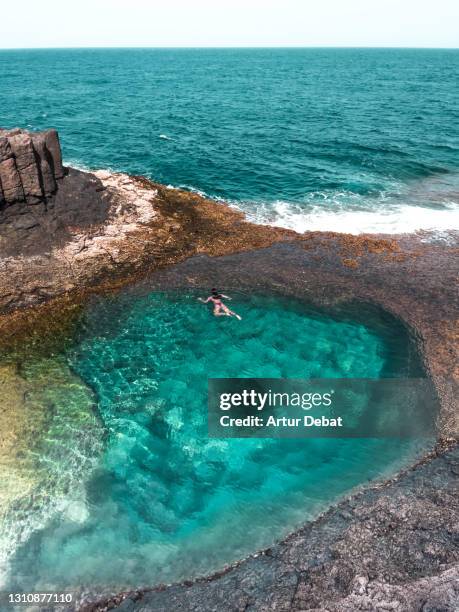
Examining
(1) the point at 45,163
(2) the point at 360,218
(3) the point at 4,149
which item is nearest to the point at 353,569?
(2) the point at 360,218

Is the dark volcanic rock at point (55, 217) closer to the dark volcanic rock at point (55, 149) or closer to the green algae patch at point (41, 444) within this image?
the dark volcanic rock at point (55, 149)

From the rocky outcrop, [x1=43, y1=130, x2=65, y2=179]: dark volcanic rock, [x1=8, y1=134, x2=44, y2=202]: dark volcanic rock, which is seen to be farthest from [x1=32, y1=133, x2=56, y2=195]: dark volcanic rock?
[x1=8, y1=134, x2=44, y2=202]: dark volcanic rock

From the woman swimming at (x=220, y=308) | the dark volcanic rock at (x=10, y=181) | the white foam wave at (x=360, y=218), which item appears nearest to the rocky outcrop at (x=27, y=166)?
the dark volcanic rock at (x=10, y=181)

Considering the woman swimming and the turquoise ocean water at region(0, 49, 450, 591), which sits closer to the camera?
the turquoise ocean water at region(0, 49, 450, 591)

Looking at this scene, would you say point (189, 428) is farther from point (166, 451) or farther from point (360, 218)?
point (360, 218)

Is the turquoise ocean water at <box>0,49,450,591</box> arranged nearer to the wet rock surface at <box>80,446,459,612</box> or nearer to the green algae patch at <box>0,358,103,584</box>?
the green algae patch at <box>0,358,103,584</box>
